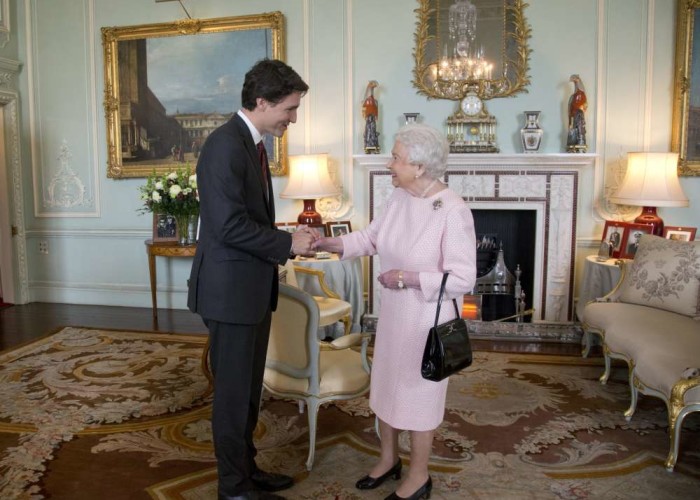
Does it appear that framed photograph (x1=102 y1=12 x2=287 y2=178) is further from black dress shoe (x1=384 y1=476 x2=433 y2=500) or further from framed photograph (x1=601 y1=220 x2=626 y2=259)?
black dress shoe (x1=384 y1=476 x2=433 y2=500)

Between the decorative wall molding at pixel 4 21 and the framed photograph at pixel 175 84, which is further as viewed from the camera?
the decorative wall molding at pixel 4 21

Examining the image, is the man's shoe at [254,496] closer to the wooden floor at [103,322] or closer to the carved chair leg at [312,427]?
the carved chair leg at [312,427]

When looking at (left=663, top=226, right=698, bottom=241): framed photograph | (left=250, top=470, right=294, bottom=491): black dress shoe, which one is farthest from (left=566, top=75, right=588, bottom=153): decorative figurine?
(left=250, top=470, right=294, bottom=491): black dress shoe

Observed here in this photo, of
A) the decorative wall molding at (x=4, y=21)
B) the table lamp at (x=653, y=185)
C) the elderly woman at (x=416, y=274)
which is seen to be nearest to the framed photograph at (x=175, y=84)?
the decorative wall molding at (x=4, y=21)

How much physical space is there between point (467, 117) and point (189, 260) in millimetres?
3196

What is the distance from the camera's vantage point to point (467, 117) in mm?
5602

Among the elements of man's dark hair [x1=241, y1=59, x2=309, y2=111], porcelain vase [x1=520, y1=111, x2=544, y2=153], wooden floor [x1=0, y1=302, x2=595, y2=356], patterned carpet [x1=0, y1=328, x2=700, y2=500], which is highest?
porcelain vase [x1=520, y1=111, x2=544, y2=153]

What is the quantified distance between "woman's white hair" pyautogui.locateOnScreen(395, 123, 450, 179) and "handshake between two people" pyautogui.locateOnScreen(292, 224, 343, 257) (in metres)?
0.52

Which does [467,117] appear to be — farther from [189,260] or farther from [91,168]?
[91,168]

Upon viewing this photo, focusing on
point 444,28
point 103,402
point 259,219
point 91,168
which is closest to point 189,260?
point 91,168

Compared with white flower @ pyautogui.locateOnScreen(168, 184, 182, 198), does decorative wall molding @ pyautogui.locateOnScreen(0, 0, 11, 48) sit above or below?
above

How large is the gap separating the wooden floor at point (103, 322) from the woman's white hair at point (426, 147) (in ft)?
9.64

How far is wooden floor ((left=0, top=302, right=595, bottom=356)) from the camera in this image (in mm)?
5062

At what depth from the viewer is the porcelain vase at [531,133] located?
5406 mm
